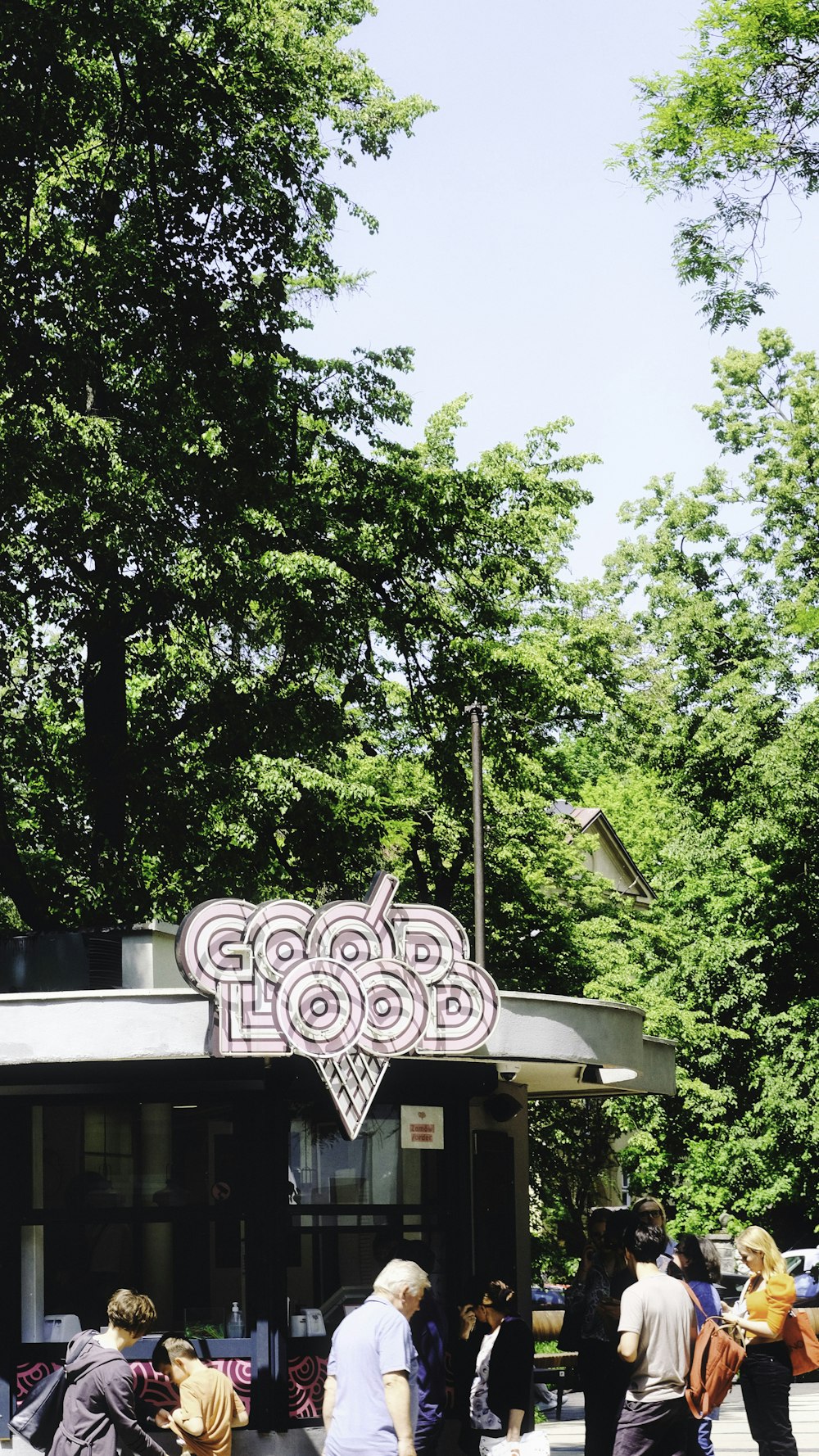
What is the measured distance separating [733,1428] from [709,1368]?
29.7 feet

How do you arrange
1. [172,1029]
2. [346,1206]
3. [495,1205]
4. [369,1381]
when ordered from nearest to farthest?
1. [369,1381]
2. [172,1029]
3. [346,1206]
4. [495,1205]

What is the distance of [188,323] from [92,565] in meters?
4.22

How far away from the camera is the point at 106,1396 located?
288 inches

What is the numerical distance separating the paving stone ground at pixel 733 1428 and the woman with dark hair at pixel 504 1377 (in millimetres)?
5037

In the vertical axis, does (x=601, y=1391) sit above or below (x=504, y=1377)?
below

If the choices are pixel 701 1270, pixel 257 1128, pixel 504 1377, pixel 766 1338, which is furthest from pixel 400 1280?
pixel 257 1128

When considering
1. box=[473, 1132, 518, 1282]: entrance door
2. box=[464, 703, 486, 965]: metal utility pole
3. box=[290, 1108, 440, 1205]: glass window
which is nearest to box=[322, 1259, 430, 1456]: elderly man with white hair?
box=[290, 1108, 440, 1205]: glass window

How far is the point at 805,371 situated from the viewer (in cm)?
3130

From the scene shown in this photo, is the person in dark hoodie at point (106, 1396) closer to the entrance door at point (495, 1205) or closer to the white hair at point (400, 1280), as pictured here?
the white hair at point (400, 1280)

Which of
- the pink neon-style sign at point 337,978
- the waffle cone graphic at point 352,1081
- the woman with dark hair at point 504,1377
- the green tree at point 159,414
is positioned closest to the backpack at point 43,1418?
the woman with dark hair at point 504,1377

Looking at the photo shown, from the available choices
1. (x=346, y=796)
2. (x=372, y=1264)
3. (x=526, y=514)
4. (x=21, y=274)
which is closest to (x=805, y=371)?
(x=526, y=514)

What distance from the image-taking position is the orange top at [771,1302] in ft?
29.2

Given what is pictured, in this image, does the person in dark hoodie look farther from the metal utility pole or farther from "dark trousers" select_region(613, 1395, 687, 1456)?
the metal utility pole

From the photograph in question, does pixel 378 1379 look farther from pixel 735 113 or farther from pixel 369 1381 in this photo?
pixel 735 113
